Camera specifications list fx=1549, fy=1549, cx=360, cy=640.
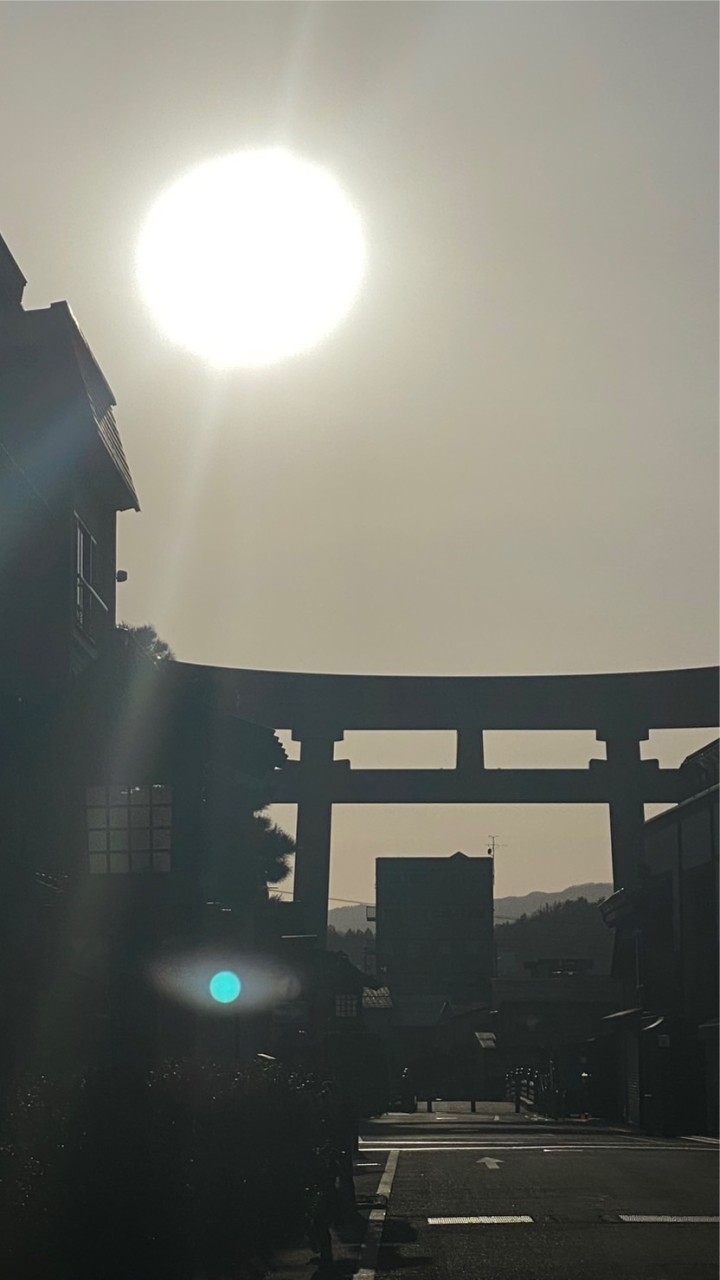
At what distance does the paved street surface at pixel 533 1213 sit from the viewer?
13.1 metres

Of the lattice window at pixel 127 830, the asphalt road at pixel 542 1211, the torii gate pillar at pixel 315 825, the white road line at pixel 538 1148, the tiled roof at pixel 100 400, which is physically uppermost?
the tiled roof at pixel 100 400

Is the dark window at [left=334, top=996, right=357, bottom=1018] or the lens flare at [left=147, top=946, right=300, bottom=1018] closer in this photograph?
the lens flare at [left=147, top=946, right=300, bottom=1018]

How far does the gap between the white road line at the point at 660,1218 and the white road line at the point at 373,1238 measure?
2659mm

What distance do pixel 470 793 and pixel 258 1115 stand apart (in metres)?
36.5

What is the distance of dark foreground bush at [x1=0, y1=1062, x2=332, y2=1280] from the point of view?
10.6 metres

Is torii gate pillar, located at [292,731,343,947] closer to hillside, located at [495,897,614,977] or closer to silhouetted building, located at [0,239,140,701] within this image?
silhouetted building, located at [0,239,140,701]

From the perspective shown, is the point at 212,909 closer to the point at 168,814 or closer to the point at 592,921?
the point at 168,814

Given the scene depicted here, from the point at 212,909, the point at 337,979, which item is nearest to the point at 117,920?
the point at 212,909

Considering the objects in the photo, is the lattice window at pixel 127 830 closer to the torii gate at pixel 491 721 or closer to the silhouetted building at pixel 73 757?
the silhouetted building at pixel 73 757

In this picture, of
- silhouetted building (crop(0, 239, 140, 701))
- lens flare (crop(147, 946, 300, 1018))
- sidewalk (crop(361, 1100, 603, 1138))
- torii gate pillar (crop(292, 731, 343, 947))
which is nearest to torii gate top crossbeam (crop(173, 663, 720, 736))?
torii gate pillar (crop(292, 731, 343, 947))

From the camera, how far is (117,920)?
20266 mm

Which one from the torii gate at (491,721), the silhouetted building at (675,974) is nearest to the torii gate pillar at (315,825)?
the torii gate at (491,721)

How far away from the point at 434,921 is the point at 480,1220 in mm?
77911

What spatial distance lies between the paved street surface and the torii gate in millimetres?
19076
